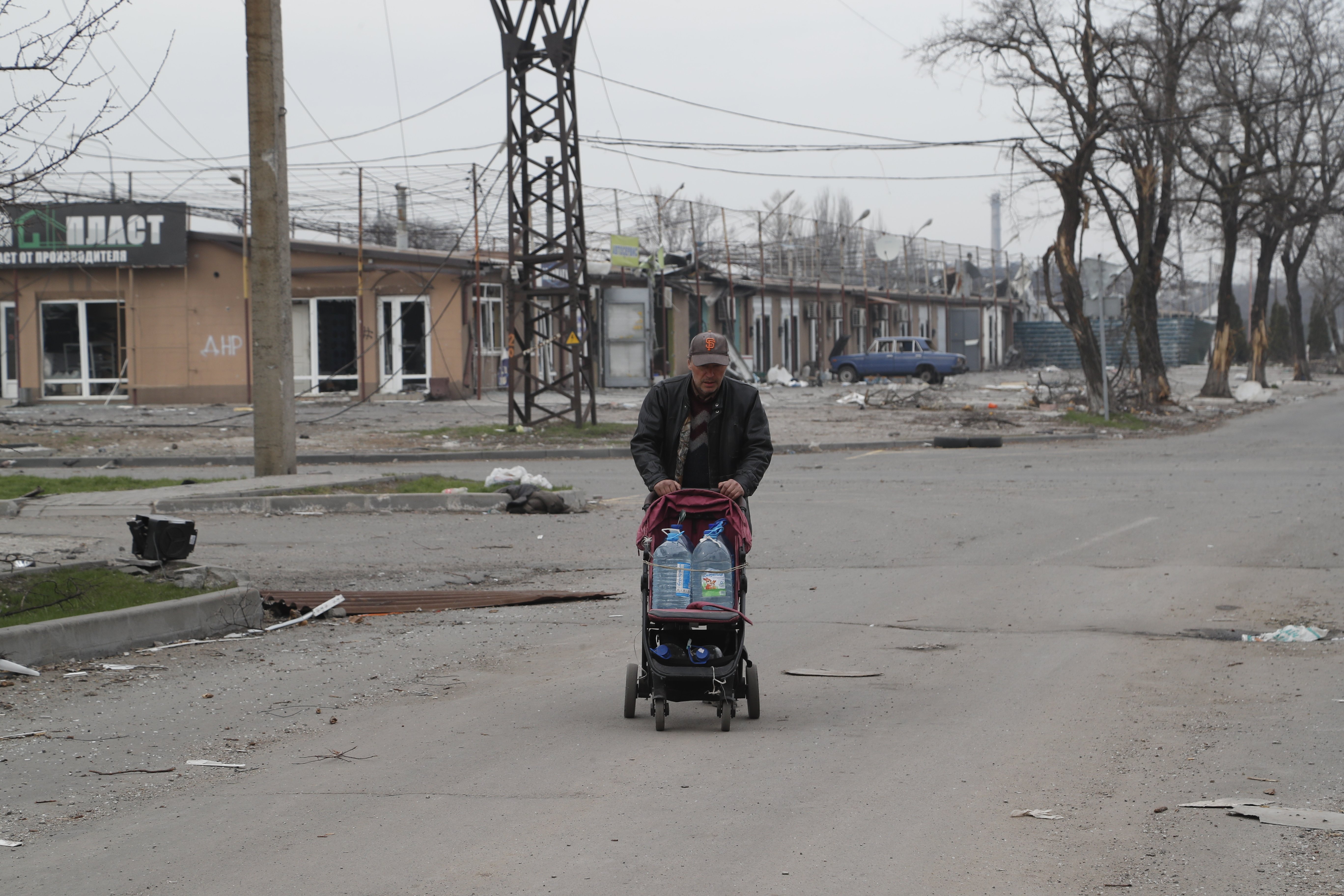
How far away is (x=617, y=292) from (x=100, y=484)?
99.5 feet

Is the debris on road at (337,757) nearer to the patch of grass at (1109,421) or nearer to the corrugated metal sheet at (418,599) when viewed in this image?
the corrugated metal sheet at (418,599)

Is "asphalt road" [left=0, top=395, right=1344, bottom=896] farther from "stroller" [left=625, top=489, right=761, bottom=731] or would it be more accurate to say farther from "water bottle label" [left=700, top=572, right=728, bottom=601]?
"water bottle label" [left=700, top=572, right=728, bottom=601]

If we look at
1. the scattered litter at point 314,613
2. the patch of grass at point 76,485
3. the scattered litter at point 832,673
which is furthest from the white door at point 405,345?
the scattered litter at point 832,673

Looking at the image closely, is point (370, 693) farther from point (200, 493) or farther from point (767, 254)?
point (767, 254)

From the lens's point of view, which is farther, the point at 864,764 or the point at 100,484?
the point at 100,484

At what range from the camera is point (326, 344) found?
131 ft

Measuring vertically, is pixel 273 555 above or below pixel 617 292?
below

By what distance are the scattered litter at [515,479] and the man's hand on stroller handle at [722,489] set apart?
10071 millimetres

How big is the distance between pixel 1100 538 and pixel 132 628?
353 inches

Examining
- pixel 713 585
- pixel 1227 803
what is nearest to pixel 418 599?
pixel 713 585

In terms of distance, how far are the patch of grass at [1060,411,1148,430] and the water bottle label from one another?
2575 centimetres

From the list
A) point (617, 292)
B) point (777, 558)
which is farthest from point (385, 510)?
point (617, 292)

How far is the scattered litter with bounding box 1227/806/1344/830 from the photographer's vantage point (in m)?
4.66

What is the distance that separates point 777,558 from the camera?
12.1m
